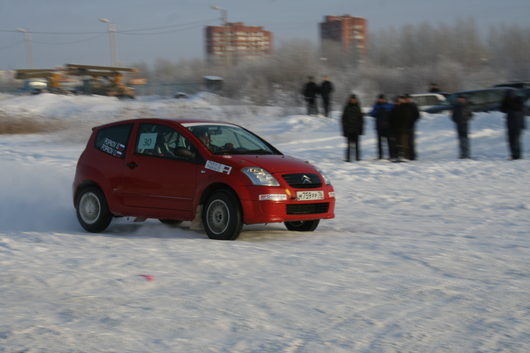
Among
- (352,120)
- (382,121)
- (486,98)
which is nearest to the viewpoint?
(352,120)

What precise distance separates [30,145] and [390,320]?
2163 centimetres

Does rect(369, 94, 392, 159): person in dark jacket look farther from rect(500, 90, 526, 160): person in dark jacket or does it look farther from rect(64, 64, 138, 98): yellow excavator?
rect(64, 64, 138, 98): yellow excavator

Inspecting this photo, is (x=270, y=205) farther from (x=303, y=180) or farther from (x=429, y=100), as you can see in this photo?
(x=429, y=100)

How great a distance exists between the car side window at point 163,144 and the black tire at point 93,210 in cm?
94

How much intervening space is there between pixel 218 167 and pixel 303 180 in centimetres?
109

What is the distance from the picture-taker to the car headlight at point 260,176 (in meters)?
9.10

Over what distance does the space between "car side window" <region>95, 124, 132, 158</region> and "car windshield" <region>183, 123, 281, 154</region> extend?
101 cm

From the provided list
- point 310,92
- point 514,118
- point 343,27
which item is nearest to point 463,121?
point 514,118

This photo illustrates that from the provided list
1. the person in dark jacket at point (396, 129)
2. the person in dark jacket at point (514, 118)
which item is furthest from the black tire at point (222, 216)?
the person in dark jacket at point (514, 118)

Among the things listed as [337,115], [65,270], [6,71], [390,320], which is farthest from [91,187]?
[6,71]

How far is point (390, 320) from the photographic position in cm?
557

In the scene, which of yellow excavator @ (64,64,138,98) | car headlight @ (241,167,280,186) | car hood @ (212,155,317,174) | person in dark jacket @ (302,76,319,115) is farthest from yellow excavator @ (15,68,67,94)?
car headlight @ (241,167,280,186)

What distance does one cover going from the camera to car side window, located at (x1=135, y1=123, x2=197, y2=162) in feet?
31.8

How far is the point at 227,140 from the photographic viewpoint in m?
10.0
